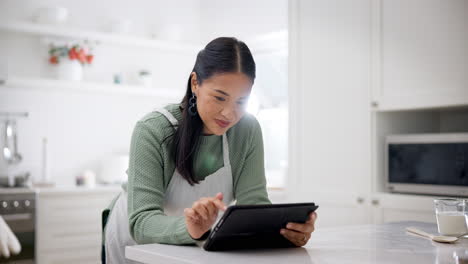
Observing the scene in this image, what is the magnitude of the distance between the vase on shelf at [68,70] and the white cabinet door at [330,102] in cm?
204

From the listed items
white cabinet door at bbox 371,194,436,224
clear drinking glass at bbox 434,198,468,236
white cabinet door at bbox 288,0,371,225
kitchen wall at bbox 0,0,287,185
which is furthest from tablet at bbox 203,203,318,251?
kitchen wall at bbox 0,0,287,185

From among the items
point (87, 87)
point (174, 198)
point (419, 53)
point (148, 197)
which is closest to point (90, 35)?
point (87, 87)

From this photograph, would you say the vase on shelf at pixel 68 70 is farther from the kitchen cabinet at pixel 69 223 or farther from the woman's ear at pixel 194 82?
the woman's ear at pixel 194 82

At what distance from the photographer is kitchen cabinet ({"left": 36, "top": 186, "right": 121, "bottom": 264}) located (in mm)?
4457

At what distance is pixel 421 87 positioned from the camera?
10.3 ft

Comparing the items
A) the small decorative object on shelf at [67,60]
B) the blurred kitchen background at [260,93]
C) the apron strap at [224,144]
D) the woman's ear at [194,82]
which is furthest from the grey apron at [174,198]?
the small decorative object on shelf at [67,60]

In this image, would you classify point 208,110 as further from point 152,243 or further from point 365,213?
point 365,213

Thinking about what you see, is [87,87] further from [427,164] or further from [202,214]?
[202,214]

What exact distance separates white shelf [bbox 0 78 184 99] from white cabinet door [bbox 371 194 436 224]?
8.79ft

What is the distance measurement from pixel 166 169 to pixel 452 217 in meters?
0.87

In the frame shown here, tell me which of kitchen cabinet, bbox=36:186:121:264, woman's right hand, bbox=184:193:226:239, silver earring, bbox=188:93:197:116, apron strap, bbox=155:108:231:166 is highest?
silver earring, bbox=188:93:197:116

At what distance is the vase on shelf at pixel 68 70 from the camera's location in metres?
4.96

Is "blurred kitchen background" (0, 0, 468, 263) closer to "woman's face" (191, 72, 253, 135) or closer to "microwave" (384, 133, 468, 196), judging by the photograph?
"microwave" (384, 133, 468, 196)

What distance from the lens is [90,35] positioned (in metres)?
5.04
